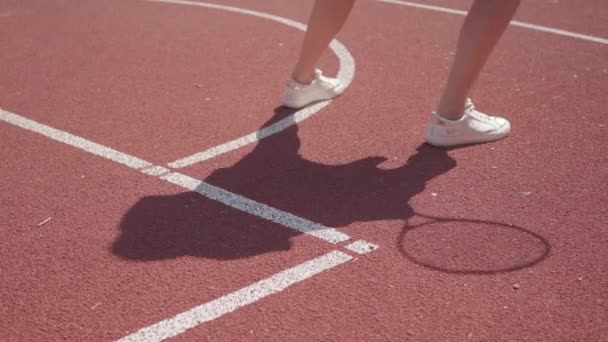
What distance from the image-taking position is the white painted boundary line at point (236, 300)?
3139 mm

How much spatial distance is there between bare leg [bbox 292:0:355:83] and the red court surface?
0.97 ft

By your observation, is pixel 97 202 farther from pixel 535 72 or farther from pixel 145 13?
pixel 145 13

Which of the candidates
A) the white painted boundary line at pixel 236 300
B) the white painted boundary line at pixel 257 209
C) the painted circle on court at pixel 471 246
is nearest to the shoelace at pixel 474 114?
Result: the painted circle on court at pixel 471 246

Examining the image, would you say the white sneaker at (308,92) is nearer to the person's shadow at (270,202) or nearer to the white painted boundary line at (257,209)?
the person's shadow at (270,202)

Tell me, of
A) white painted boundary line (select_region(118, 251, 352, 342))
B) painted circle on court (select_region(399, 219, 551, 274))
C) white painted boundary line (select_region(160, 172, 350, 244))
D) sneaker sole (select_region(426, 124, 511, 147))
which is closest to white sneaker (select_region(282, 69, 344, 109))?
sneaker sole (select_region(426, 124, 511, 147))

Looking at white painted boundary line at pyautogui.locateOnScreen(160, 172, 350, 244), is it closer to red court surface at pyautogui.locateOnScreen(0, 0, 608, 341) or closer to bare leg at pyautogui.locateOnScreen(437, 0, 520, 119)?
red court surface at pyautogui.locateOnScreen(0, 0, 608, 341)

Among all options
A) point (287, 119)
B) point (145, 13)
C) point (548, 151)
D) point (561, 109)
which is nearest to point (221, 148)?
point (287, 119)

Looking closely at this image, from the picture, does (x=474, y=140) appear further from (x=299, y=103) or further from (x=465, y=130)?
(x=299, y=103)

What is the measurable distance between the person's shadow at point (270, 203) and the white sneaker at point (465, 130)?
8 centimetres

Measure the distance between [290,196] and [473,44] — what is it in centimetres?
132

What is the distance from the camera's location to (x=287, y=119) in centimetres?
530

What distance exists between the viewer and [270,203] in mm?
4156

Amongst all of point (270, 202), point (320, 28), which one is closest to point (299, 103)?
point (320, 28)

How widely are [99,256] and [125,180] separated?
0.82 meters
